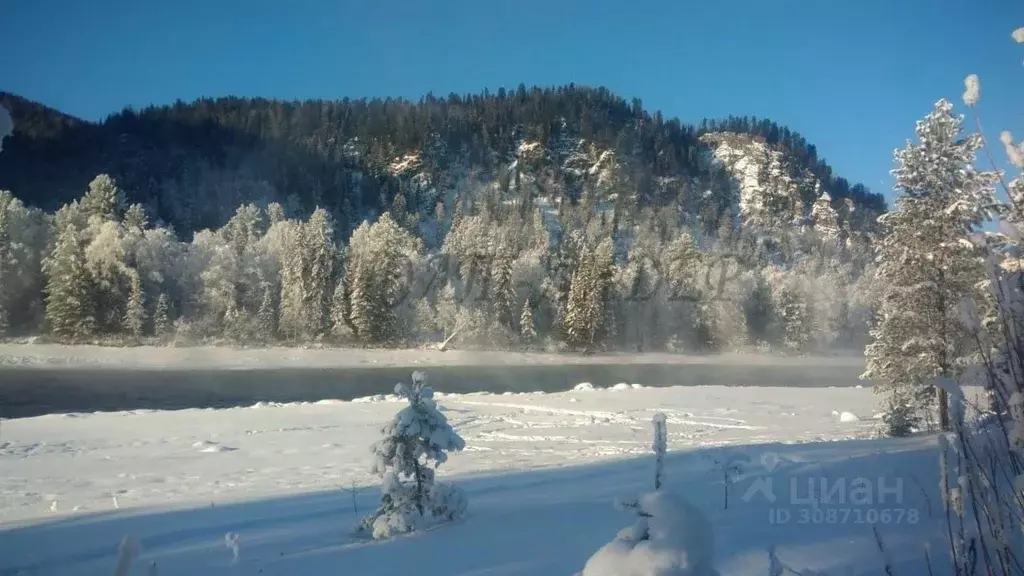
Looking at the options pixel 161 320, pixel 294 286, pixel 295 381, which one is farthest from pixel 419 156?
pixel 295 381

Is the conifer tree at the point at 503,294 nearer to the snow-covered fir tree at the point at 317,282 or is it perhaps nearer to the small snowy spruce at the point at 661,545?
the snow-covered fir tree at the point at 317,282

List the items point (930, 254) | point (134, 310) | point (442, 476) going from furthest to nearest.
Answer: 1. point (134, 310)
2. point (930, 254)
3. point (442, 476)

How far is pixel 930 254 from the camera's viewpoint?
561 inches

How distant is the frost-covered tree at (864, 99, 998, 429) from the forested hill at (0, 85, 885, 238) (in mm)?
69293

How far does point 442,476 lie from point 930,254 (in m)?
11.5

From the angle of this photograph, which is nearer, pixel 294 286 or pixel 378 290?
pixel 294 286

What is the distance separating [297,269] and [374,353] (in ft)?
29.6

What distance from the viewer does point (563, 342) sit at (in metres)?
54.1

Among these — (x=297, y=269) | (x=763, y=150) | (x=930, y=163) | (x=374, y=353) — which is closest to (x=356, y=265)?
(x=297, y=269)

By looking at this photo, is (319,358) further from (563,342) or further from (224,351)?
(563,342)

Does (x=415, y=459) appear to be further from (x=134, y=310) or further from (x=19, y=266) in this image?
(x=19, y=266)

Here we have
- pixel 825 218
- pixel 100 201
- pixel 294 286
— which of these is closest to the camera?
pixel 100 201

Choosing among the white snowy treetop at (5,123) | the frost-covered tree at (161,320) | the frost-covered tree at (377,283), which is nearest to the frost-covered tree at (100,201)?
the frost-covered tree at (161,320)

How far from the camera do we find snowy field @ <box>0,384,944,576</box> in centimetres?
537
